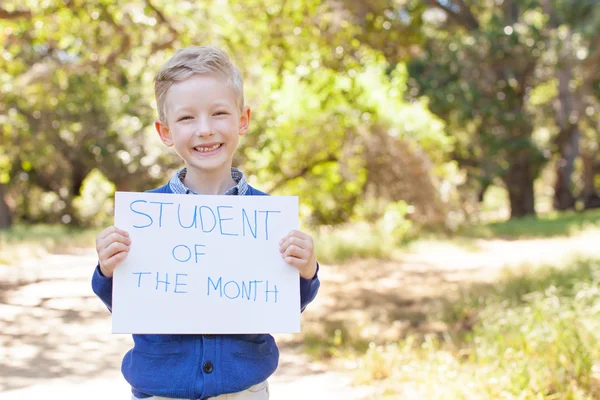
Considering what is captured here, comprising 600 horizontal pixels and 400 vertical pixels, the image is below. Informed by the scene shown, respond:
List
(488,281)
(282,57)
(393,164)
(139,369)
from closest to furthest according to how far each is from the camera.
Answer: (139,369) → (282,57) → (488,281) → (393,164)

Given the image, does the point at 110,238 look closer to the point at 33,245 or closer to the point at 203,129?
the point at 203,129

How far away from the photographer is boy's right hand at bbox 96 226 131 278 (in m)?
1.90

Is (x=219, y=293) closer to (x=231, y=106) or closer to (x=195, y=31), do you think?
(x=231, y=106)

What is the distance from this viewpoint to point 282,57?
716 centimetres

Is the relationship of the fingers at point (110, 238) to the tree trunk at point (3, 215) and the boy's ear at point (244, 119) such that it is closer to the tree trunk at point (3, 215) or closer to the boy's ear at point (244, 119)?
the boy's ear at point (244, 119)

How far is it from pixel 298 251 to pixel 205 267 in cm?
30

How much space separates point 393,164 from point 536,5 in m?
10.8

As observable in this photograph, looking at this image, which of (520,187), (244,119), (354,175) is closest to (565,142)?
(520,187)

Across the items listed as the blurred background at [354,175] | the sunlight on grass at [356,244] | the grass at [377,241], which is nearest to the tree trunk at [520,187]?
the blurred background at [354,175]

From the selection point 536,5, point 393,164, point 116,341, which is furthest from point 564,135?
point 116,341

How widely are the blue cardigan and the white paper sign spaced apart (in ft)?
0.20

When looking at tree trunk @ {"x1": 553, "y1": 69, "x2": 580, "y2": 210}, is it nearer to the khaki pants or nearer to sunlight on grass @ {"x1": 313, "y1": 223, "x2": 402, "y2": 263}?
sunlight on grass @ {"x1": 313, "y1": 223, "x2": 402, "y2": 263}

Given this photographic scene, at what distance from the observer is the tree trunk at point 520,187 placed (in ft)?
69.7

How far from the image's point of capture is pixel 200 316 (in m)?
1.97
